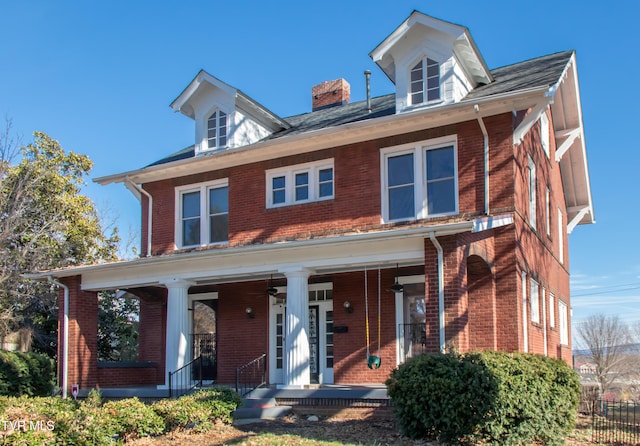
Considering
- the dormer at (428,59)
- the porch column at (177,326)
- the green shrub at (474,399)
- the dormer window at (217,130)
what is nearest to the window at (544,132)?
the dormer at (428,59)

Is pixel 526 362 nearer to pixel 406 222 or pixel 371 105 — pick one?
pixel 406 222

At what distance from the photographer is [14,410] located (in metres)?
10.2

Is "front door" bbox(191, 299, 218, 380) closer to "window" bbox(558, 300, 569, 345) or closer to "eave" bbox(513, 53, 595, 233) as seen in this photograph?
"eave" bbox(513, 53, 595, 233)

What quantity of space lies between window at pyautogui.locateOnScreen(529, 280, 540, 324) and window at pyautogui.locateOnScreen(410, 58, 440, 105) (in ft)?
16.2

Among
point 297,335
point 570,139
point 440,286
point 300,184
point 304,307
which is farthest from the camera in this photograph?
point 570,139

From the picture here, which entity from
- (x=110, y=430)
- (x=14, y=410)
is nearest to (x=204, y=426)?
(x=110, y=430)

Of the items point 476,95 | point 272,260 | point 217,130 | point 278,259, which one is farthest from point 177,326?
point 476,95

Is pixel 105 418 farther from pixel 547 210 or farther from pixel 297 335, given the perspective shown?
pixel 547 210

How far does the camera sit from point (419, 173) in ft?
50.4

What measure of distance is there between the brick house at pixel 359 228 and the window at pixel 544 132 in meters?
0.12

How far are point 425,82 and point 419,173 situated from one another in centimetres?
224

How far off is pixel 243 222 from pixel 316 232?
226cm

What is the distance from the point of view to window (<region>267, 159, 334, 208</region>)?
16.7 meters

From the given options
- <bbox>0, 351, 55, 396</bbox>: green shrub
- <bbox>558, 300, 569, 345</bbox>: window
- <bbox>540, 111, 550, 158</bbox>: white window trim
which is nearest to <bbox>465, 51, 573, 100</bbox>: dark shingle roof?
<bbox>540, 111, 550, 158</bbox>: white window trim
